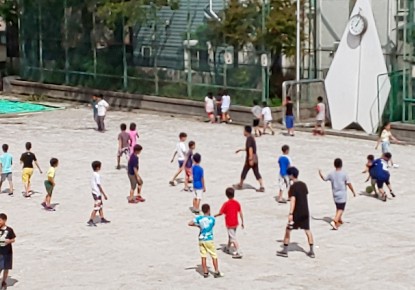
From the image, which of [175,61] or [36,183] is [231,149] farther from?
[175,61]

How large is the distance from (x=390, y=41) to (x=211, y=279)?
21446 millimetres

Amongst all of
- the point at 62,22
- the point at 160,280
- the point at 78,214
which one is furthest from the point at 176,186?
the point at 62,22

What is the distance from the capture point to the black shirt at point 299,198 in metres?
16.6

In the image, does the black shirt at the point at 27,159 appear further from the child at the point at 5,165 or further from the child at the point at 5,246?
the child at the point at 5,246

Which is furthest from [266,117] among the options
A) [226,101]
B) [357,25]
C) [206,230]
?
[206,230]

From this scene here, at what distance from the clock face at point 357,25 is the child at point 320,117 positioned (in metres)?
2.89

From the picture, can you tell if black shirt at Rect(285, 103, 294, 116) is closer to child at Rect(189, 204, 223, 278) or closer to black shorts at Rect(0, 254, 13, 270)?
child at Rect(189, 204, 223, 278)

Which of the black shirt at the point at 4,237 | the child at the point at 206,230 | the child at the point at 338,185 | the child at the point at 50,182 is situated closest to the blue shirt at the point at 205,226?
the child at the point at 206,230

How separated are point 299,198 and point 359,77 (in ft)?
57.0

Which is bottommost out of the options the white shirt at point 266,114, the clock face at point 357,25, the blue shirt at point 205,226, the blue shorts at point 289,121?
the blue shirt at point 205,226

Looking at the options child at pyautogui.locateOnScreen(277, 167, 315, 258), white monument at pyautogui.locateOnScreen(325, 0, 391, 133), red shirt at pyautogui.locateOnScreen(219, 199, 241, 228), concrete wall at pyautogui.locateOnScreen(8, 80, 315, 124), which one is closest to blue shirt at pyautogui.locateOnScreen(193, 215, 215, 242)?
red shirt at pyautogui.locateOnScreen(219, 199, 241, 228)

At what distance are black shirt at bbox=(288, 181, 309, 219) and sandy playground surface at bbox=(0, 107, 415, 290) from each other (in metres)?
0.86

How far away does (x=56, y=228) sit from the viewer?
19500mm

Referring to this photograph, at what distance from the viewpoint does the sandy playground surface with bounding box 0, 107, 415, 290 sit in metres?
15.9
